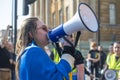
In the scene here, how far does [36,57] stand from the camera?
4.06m

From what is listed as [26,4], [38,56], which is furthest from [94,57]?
[38,56]

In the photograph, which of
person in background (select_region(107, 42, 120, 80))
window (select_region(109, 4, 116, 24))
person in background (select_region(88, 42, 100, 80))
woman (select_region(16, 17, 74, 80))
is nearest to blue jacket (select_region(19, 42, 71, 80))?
A: woman (select_region(16, 17, 74, 80))

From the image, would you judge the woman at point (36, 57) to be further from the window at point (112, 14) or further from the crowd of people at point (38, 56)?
the window at point (112, 14)

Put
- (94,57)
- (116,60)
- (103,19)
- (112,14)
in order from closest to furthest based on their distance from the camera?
(116,60), (94,57), (103,19), (112,14)

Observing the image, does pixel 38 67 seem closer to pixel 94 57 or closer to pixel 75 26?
pixel 75 26

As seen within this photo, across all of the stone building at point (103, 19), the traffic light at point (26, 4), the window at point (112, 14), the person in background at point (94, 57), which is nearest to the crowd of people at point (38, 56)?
the traffic light at point (26, 4)

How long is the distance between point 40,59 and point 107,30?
43837mm

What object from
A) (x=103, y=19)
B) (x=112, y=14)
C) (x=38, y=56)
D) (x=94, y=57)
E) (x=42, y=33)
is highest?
(x=112, y=14)

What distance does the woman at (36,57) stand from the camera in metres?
4.02

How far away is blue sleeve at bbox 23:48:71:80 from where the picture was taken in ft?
13.1

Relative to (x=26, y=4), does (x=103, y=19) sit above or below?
below

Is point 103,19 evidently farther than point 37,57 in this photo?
Yes

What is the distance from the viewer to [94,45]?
17.6m

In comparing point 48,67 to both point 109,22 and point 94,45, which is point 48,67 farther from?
point 109,22
